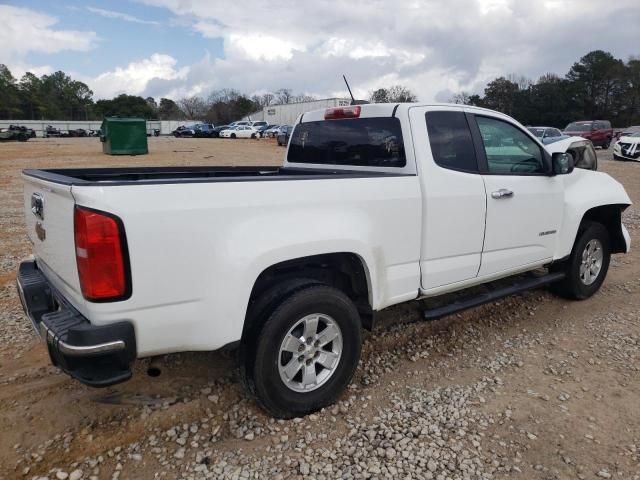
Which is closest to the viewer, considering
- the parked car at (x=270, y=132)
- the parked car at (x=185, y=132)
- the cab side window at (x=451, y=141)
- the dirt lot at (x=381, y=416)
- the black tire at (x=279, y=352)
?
the dirt lot at (x=381, y=416)

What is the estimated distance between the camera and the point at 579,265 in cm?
484

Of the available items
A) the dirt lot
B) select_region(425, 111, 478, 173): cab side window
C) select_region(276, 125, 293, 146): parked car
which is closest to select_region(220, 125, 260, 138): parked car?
select_region(276, 125, 293, 146): parked car

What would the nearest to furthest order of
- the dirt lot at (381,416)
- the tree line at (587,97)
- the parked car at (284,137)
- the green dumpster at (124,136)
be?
1. the dirt lot at (381,416)
2. the parked car at (284,137)
3. the green dumpster at (124,136)
4. the tree line at (587,97)

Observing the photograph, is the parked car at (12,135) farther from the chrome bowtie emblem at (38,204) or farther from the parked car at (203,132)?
the chrome bowtie emblem at (38,204)

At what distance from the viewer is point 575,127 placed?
100ft

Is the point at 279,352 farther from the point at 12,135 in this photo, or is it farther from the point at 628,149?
the point at 12,135

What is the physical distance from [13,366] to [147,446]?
1.47m

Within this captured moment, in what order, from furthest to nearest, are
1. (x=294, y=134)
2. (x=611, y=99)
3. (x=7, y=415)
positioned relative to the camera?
(x=611, y=99), (x=294, y=134), (x=7, y=415)

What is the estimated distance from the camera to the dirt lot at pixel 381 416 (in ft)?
8.52

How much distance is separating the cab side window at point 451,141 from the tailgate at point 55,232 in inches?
92.2

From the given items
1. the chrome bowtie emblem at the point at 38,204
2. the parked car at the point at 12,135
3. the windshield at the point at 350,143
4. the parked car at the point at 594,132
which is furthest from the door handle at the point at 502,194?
the parked car at the point at 12,135

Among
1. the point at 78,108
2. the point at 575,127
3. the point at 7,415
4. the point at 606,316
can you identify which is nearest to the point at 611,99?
the point at 575,127

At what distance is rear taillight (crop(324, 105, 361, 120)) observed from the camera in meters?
3.79

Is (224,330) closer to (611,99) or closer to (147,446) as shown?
(147,446)
